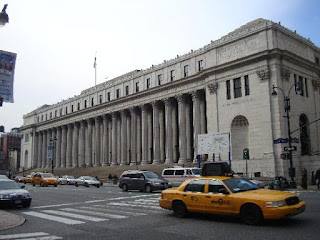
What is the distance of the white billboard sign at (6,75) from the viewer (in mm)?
11883

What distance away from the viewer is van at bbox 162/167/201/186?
3114 cm

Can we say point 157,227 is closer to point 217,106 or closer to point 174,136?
point 217,106

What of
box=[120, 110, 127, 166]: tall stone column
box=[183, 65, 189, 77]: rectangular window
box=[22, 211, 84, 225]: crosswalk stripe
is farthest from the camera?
box=[120, 110, 127, 166]: tall stone column

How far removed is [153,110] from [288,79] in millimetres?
25422

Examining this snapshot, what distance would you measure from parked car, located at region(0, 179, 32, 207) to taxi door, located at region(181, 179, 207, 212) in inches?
372

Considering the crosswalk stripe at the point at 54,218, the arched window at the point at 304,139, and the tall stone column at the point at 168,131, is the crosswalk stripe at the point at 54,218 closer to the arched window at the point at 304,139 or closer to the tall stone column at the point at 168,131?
the arched window at the point at 304,139

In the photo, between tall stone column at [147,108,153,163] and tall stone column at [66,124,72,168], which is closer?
tall stone column at [147,108,153,163]

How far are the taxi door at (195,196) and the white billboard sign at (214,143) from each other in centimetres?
2612

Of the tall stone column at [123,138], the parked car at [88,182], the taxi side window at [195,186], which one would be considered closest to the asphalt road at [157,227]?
the taxi side window at [195,186]

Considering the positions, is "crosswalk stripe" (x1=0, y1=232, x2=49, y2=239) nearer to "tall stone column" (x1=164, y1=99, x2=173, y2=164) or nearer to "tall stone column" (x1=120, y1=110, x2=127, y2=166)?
"tall stone column" (x1=164, y1=99, x2=173, y2=164)

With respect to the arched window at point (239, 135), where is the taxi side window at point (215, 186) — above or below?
below

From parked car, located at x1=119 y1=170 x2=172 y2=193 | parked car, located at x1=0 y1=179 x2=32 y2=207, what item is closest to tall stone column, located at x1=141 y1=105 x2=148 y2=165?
parked car, located at x1=119 y1=170 x2=172 y2=193

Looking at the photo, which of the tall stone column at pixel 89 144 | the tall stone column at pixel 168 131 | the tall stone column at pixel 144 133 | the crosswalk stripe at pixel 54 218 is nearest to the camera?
the crosswalk stripe at pixel 54 218

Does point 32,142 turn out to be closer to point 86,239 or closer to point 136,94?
Result: point 136,94
